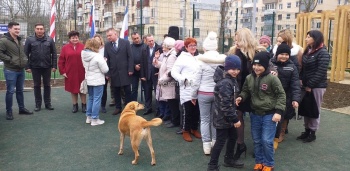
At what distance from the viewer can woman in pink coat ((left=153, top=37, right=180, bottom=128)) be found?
5.44 meters

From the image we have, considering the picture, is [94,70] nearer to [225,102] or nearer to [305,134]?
[225,102]

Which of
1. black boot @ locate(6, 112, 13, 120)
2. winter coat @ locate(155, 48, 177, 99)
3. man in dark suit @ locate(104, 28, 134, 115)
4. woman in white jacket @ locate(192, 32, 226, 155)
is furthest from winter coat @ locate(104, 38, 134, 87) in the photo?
woman in white jacket @ locate(192, 32, 226, 155)

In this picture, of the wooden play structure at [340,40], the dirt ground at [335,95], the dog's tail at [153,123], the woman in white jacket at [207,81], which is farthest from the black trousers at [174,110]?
the wooden play structure at [340,40]

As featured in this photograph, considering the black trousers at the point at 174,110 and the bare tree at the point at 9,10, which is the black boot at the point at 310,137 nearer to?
the black trousers at the point at 174,110

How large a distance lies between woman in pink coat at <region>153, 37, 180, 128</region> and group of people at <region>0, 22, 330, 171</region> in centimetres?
2

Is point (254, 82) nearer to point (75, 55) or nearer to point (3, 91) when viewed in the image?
point (75, 55)

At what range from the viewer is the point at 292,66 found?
13.7 feet

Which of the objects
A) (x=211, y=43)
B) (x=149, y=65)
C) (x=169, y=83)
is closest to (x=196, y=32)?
(x=149, y=65)

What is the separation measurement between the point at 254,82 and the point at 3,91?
824 cm

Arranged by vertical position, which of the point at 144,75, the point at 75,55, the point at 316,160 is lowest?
the point at 316,160

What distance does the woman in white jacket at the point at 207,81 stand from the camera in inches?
161

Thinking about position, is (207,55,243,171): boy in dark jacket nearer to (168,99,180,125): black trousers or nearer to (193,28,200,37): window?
(168,99,180,125): black trousers

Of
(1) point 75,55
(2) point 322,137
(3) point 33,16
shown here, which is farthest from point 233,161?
(3) point 33,16

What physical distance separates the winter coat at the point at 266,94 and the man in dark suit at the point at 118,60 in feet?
10.7
